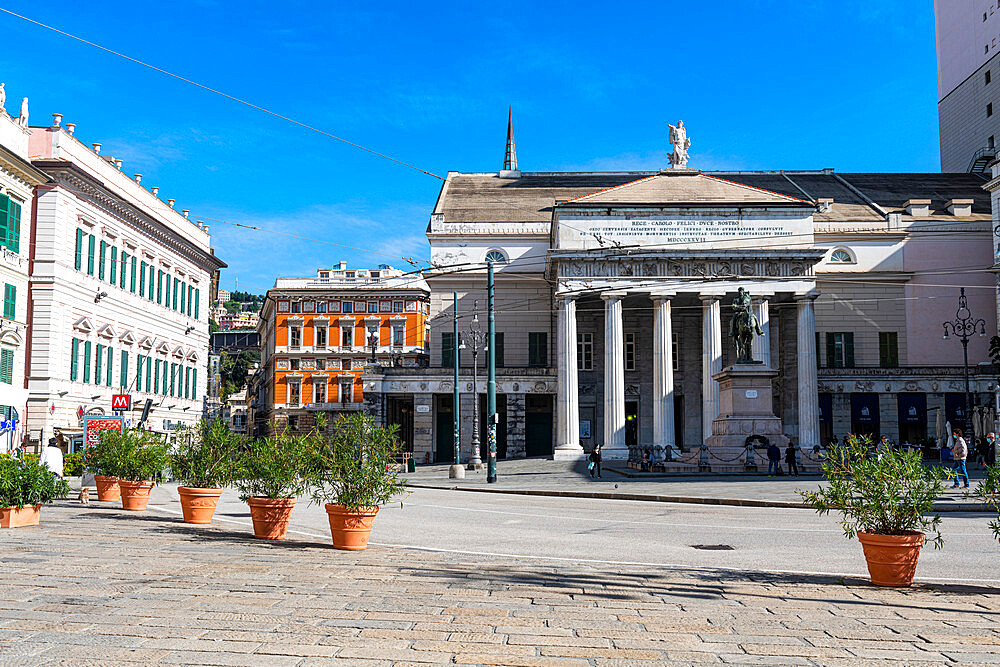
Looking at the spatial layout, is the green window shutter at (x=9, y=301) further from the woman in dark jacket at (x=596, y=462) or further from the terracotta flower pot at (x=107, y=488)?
the woman in dark jacket at (x=596, y=462)

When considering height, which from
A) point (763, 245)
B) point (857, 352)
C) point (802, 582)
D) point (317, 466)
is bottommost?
point (802, 582)

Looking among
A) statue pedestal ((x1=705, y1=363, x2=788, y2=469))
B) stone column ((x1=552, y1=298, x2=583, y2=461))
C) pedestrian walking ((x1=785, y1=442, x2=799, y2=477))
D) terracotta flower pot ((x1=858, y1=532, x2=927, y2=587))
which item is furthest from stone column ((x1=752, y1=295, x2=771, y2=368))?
terracotta flower pot ((x1=858, y1=532, x2=927, y2=587))

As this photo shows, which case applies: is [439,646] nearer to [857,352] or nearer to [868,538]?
[868,538]

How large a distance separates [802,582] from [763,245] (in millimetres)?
39335

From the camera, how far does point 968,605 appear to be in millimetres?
8281

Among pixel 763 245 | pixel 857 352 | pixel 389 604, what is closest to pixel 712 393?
pixel 763 245

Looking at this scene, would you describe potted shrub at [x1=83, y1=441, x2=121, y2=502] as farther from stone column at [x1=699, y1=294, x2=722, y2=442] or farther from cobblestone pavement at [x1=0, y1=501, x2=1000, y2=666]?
stone column at [x1=699, y1=294, x2=722, y2=442]

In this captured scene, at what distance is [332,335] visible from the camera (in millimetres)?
72812

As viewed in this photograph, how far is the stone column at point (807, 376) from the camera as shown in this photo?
45.6 metres

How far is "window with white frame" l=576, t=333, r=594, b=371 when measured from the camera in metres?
52.3

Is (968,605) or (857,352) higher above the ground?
(857,352)

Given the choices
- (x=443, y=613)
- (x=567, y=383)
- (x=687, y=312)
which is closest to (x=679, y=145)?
(x=687, y=312)

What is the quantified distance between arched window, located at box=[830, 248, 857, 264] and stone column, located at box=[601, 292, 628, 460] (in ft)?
53.4

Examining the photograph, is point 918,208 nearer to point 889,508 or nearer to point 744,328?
point 744,328
